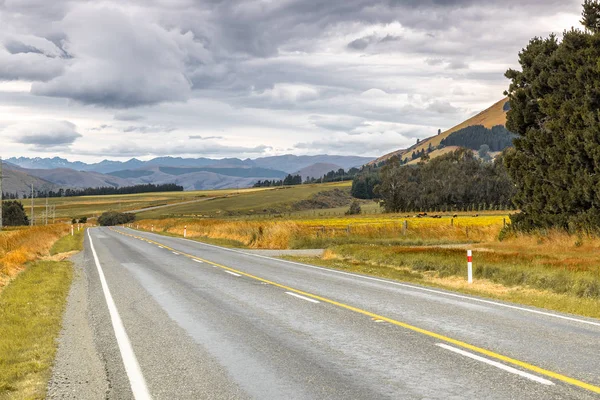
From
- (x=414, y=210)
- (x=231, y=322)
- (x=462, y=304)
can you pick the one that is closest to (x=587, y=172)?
(x=462, y=304)

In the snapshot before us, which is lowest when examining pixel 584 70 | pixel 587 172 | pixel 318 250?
pixel 318 250

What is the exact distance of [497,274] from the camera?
61.1ft

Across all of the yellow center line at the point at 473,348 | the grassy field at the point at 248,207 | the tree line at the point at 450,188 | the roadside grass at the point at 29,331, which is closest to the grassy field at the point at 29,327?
the roadside grass at the point at 29,331

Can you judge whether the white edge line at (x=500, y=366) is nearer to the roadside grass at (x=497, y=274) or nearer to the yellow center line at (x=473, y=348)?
the yellow center line at (x=473, y=348)

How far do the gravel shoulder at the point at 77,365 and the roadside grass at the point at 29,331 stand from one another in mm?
129

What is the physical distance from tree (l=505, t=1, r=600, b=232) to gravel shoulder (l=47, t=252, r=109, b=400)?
24948mm

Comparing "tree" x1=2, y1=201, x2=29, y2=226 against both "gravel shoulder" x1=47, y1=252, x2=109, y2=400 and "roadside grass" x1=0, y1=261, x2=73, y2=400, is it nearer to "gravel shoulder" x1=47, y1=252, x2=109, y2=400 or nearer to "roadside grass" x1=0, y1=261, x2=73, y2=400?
"roadside grass" x1=0, y1=261, x2=73, y2=400

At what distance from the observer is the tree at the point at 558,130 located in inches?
1114

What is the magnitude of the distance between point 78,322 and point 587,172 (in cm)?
2624

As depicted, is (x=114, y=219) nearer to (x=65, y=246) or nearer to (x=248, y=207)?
(x=248, y=207)

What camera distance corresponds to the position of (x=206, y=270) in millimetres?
20719

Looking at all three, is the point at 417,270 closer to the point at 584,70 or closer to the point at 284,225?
the point at 584,70

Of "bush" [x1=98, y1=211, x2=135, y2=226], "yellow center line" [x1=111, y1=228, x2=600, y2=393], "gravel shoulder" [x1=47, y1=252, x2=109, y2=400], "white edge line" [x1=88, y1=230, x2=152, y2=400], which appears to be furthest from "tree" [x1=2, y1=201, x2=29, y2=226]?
"yellow center line" [x1=111, y1=228, x2=600, y2=393]

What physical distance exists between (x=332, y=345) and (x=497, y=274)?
11.9 metres
